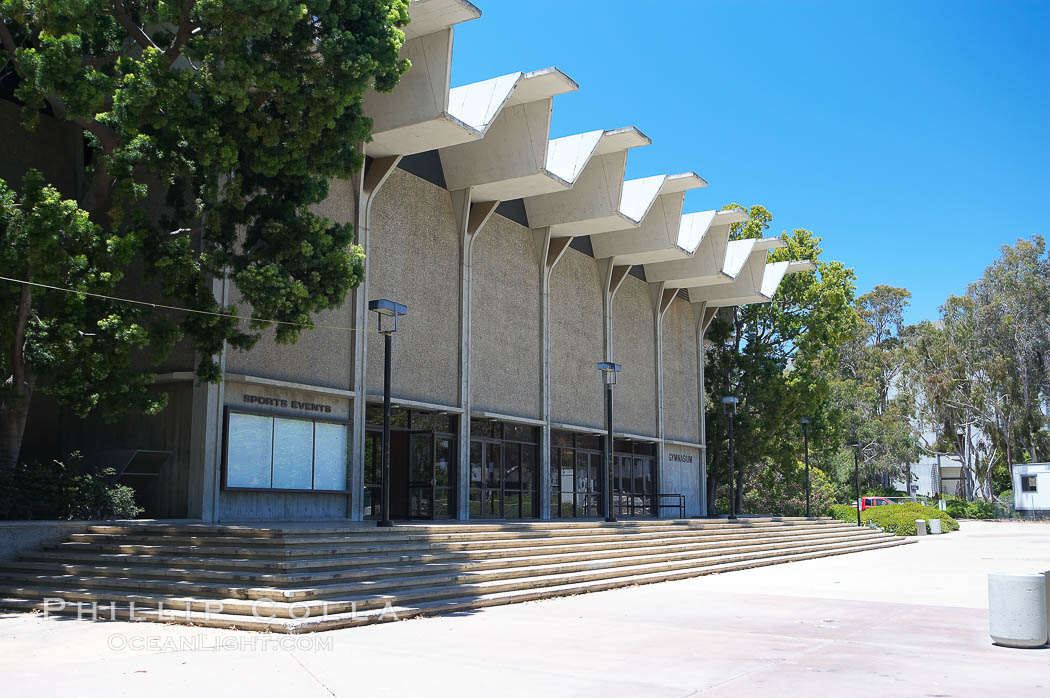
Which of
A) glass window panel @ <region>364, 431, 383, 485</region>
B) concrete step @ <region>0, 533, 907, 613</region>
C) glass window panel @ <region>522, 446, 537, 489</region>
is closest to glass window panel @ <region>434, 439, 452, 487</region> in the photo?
glass window panel @ <region>364, 431, 383, 485</region>

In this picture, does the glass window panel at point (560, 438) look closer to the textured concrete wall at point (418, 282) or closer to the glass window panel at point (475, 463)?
the glass window panel at point (475, 463)

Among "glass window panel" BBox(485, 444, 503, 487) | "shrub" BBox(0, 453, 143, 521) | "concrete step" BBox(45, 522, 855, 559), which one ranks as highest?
"glass window panel" BBox(485, 444, 503, 487)

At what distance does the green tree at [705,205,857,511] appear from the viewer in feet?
128

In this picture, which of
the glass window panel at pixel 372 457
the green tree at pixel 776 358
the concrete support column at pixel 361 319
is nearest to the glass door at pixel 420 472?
the glass window panel at pixel 372 457

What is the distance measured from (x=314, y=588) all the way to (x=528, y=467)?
16.5 meters

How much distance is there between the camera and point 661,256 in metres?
31.5

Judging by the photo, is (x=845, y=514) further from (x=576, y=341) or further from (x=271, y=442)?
(x=271, y=442)

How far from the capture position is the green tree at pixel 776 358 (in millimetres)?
39125

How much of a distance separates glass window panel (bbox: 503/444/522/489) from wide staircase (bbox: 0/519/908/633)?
24.8 ft

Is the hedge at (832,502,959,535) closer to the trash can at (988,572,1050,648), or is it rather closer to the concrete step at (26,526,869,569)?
the concrete step at (26,526,869,569)

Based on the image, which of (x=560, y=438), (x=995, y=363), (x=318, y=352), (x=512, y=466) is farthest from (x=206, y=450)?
(x=995, y=363)

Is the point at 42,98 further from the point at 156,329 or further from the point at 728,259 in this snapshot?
the point at 728,259

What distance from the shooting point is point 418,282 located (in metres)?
23.9

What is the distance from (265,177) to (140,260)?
506 centimetres
